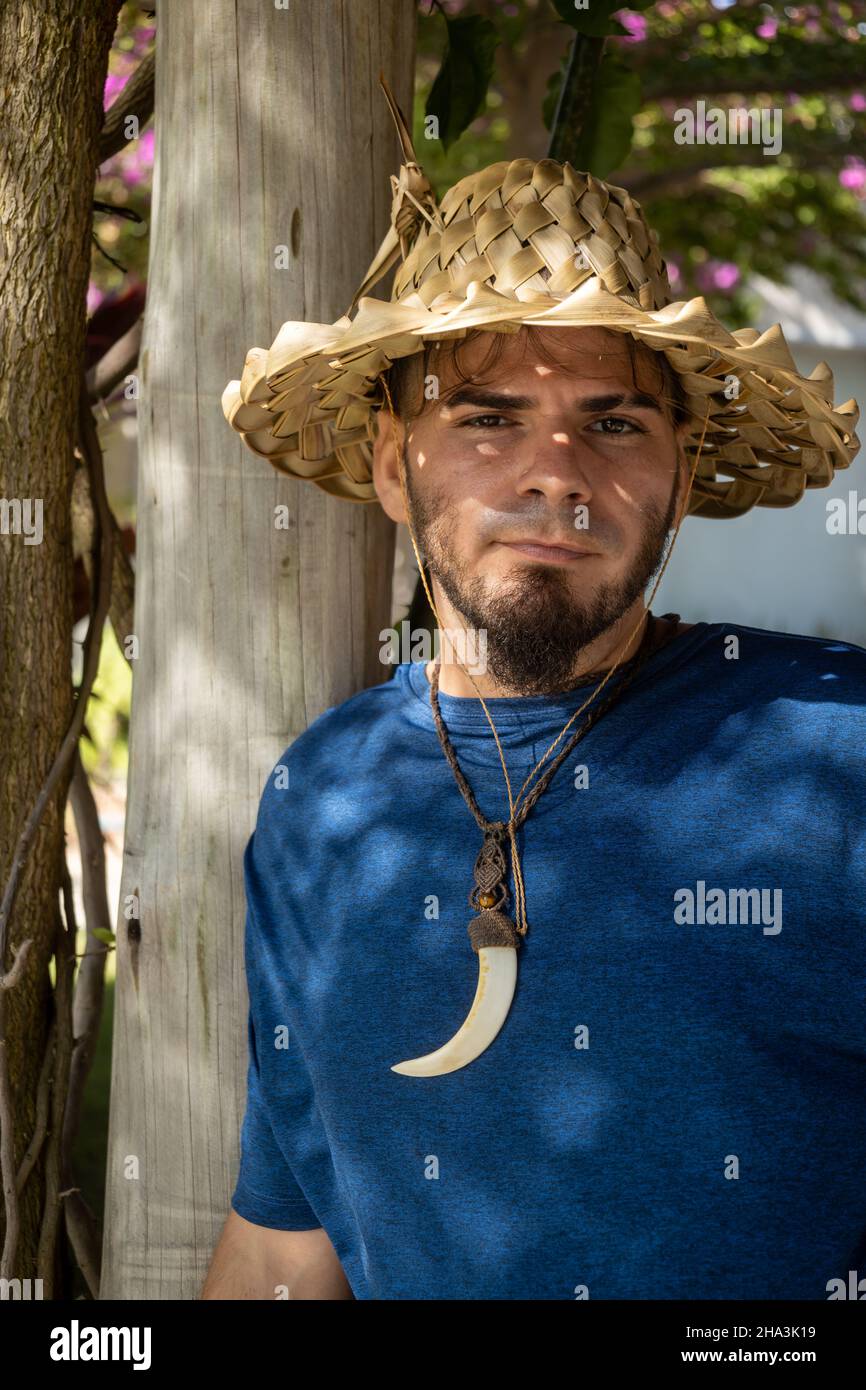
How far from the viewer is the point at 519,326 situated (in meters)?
1.75

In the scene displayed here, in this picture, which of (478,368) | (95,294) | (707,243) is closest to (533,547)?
(478,368)

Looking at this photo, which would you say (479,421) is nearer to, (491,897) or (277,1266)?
(491,897)

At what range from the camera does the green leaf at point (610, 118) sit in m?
2.36

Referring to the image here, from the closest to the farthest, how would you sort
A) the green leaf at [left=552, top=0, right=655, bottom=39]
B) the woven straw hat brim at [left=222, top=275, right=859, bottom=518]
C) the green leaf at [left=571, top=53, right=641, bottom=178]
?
the woven straw hat brim at [left=222, top=275, right=859, bottom=518] → the green leaf at [left=552, top=0, right=655, bottom=39] → the green leaf at [left=571, top=53, right=641, bottom=178]

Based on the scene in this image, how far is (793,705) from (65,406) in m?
1.18

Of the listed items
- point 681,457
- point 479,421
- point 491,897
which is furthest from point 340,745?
point 681,457

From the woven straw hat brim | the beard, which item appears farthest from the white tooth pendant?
the woven straw hat brim

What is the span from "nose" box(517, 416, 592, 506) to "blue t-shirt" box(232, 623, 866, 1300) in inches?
11.0

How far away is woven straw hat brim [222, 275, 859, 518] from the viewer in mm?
1575

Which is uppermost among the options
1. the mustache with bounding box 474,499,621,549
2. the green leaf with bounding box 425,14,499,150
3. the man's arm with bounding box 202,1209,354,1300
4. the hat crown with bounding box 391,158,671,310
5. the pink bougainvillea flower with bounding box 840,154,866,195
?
the pink bougainvillea flower with bounding box 840,154,866,195

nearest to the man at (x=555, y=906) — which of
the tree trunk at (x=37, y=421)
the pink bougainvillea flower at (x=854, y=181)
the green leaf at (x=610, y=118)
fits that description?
the tree trunk at (x=37, y=421)

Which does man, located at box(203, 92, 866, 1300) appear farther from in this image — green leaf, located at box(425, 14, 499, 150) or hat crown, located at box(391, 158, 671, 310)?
green leaf, located at box(425, 14, 499, 150)

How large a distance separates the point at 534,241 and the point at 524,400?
0.64ft

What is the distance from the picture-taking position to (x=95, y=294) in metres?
7.05
